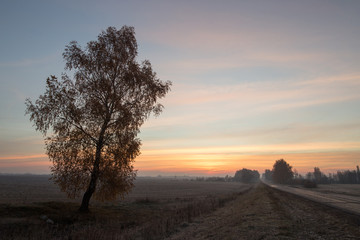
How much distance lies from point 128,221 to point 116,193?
2.51 m

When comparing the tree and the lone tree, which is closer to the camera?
the lone tree

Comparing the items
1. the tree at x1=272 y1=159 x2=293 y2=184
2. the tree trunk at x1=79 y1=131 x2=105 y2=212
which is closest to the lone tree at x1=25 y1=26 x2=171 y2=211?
the tree trunk at x1=79 y1=131 x2=105 y2=212

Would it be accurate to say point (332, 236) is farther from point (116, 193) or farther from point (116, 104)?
point (116, 104)

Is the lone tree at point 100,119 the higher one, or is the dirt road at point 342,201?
the lone tree at point 100,119

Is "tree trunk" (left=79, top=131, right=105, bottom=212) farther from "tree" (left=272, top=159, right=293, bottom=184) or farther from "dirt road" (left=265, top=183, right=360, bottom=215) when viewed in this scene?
"tree" (left=272, top=159, right=293, bottom=184)

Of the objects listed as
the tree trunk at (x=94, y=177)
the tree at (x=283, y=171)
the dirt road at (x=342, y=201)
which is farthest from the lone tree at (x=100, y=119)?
the tree at (x=283, y=171)

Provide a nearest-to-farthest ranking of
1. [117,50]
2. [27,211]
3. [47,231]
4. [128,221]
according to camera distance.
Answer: [47,231] → [27,211] → [128,221] → [117,50]

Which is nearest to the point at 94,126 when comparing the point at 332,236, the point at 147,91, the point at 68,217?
the point at 147,91

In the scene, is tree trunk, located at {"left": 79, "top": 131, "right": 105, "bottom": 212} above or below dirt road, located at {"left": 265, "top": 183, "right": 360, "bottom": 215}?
above

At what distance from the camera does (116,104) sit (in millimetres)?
18766

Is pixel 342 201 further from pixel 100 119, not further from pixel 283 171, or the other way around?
pixel 283 171

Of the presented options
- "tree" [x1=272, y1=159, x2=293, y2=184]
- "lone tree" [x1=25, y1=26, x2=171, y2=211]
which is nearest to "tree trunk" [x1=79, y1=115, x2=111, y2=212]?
"lone tree" [x1=25, y1=26, x2=171, y2=211]

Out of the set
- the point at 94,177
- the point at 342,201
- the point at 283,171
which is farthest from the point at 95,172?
the point at 283,171

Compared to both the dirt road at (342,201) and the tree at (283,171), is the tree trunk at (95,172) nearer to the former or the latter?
the dirt road at (342,201)
